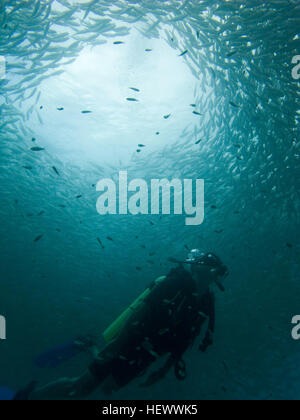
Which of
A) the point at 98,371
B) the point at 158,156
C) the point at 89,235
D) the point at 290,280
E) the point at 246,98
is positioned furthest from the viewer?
the point at 89,235

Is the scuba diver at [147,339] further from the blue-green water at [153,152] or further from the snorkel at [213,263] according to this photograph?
the blue-green water at [153,152]

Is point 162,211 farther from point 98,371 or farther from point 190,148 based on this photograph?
point 98,371

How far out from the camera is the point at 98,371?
4.12 m

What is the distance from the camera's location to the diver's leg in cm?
432

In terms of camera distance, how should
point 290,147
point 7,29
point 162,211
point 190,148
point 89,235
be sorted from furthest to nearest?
point 89,235, point 162,211, point 190,148, point 290,147, point 7,29

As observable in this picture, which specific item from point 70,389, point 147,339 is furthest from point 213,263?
point 70,389

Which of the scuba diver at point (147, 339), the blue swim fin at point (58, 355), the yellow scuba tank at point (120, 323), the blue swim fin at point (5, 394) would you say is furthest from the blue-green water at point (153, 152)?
the blue swim fin at point (5, 394)

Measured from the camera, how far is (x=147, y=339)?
4.18 metres

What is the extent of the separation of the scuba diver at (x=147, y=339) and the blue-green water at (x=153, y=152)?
13.8ft

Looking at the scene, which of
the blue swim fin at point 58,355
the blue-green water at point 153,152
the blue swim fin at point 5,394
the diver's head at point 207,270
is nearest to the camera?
the diver's head at point 207,270

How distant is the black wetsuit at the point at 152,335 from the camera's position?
13.6 feet

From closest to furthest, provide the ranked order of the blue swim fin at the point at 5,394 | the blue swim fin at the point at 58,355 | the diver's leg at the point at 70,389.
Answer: the diver's leg at the point at 70,389, the blue swim fin at the point at 5,394, the blue swim fin at the point at 58,355
